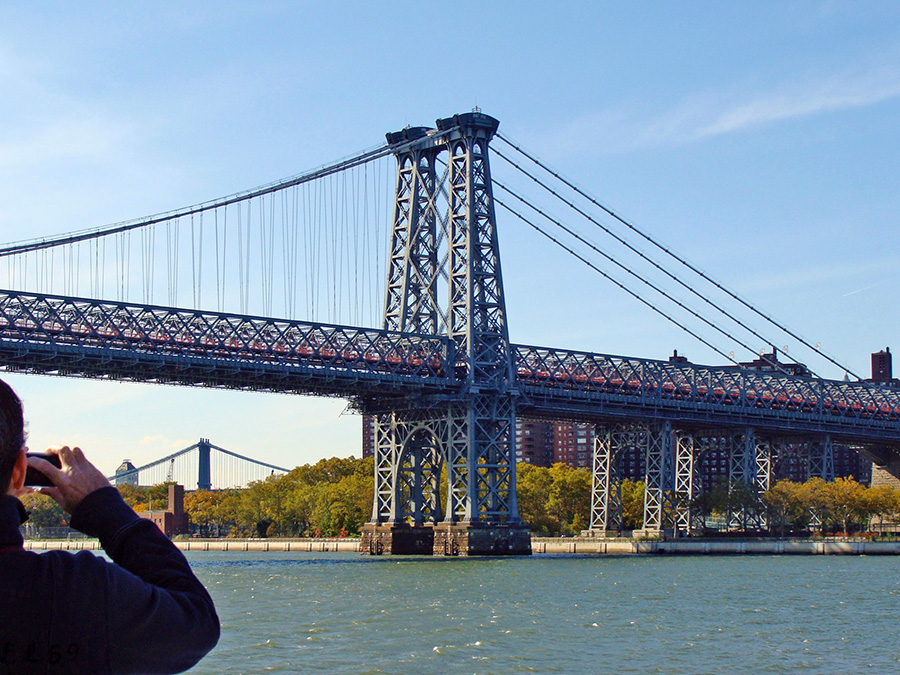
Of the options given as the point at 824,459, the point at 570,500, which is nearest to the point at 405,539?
the point at 570,500

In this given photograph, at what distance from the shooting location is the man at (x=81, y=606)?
13.4ft

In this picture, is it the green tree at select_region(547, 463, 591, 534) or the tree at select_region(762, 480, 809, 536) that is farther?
the green tree at select_region(547, 463, 591, 534)

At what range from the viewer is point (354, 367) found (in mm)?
84562

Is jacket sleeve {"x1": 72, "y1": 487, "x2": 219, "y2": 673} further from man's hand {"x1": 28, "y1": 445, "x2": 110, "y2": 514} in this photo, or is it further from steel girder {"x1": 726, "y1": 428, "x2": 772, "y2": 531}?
steel girder {"x1": 726, "y1": 428, "x2": 772, "y2": 531}

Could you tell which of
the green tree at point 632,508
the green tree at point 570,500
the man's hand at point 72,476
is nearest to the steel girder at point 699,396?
the green tree at point 632,508

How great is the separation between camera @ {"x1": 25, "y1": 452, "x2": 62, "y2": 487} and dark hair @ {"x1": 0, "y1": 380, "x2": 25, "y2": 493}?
20 centimetres

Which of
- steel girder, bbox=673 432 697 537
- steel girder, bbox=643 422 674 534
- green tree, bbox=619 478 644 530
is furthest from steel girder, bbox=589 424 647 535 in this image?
green tree, bbox=619 478 644 530

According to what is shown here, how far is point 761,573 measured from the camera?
218ft

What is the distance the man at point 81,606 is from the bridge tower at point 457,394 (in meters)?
80.1

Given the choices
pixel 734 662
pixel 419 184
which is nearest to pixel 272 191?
pixel 419 184

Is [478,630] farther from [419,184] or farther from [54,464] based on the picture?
[419,184]

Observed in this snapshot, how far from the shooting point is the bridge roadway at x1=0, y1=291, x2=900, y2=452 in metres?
73.2

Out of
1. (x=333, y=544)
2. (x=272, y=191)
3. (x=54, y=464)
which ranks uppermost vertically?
(x=272, y=191)

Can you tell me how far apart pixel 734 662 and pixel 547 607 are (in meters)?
15.1
